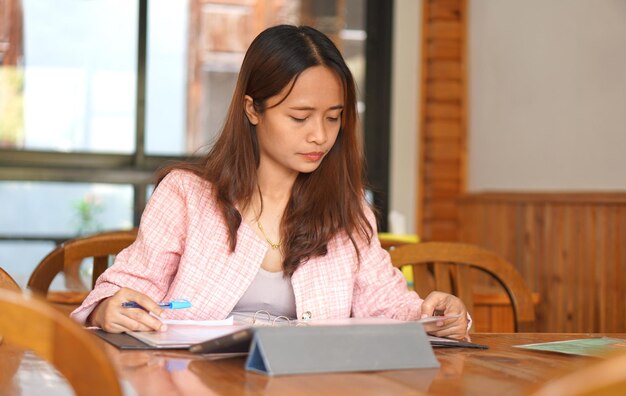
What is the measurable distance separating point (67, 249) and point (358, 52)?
3669 mm

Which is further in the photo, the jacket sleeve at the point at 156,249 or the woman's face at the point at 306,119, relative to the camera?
the woman's face at the point at 306,119

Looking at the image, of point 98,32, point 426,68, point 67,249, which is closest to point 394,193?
point 426,68

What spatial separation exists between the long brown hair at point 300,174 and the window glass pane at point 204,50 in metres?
3.27

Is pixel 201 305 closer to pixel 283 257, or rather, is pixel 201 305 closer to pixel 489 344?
pixel 283 257

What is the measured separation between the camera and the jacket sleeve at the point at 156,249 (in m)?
1.84

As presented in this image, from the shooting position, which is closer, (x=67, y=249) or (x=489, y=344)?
(x=489, y=344)

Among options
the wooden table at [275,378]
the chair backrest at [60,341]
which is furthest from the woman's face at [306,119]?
the chair backrest at [60,341]

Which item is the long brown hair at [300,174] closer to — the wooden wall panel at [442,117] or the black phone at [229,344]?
the black phone at [229,344]

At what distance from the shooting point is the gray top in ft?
6.41

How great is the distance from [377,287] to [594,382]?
1396 millimetres

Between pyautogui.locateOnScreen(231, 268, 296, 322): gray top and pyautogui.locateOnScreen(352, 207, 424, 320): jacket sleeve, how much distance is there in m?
0.14

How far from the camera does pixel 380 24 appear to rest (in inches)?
220

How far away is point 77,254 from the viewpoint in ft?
7.09

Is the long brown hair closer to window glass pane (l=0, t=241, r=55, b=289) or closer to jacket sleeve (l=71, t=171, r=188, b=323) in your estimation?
jacket sleeve (l=71, t=171, r=188, b=323)
